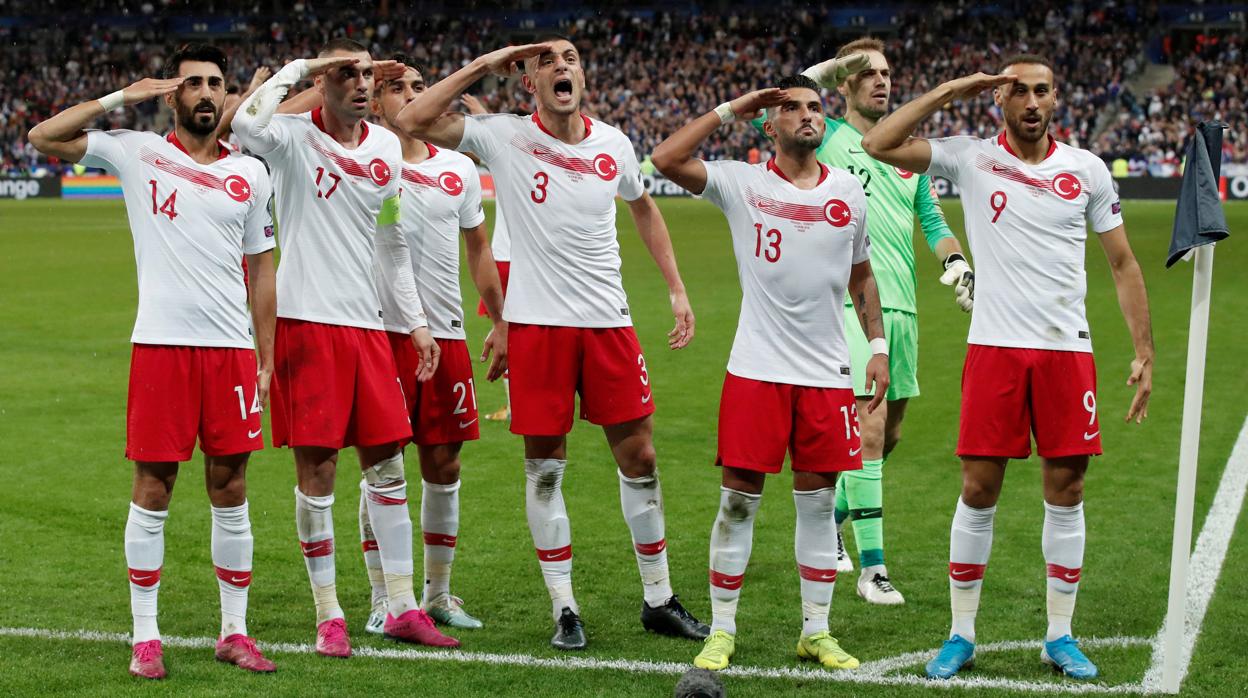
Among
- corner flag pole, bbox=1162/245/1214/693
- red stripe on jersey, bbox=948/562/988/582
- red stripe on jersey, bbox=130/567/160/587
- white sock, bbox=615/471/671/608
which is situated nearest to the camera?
corner flag pole, bbox=1162/245/1214/693

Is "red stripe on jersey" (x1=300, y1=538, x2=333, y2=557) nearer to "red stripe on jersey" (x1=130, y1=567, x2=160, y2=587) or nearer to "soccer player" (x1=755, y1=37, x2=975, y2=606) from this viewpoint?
"red stripe on jersey" (x1=130, y1=567, x2=160, y2=587)

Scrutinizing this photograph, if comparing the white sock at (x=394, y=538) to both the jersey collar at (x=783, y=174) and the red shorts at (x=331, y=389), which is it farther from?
the jersey collar at (x=783, y=174)

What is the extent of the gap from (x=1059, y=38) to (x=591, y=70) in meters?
17.0

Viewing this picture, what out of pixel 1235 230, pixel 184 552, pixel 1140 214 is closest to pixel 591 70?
pixel 1140 214

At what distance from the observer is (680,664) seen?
5.82 m

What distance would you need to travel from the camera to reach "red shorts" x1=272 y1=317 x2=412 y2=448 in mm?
5844

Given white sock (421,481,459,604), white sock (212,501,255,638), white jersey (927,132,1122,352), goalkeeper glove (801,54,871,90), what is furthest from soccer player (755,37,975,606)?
white sock (212,501,255,638)

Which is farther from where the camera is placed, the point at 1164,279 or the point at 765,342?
the point at 1164,279

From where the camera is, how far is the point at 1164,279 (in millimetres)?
20594

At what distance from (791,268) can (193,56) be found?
2492 millimetres

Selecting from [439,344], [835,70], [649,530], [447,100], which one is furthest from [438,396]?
[835,70]

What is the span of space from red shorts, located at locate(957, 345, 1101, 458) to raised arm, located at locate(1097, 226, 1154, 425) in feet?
0.65

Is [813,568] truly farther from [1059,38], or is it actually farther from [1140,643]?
[1059,38]

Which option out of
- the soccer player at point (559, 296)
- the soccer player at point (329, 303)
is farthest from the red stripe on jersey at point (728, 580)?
the soccer player at point (329, 303)
